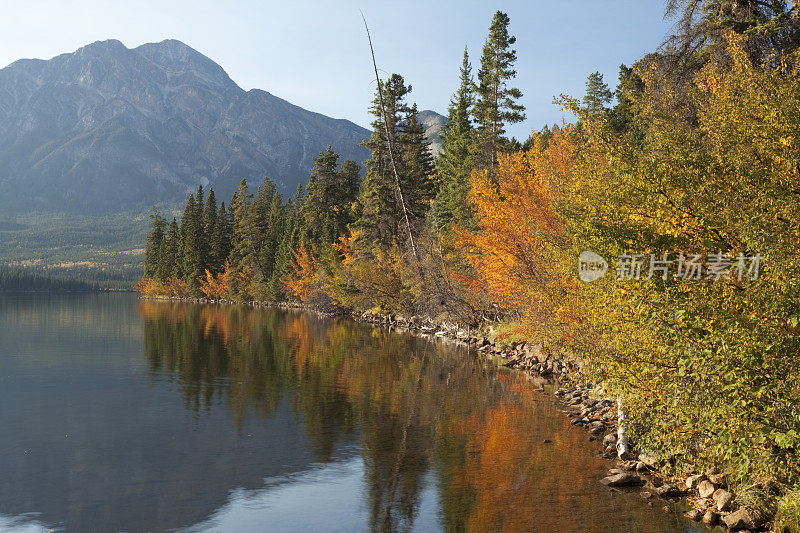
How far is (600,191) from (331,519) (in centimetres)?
926

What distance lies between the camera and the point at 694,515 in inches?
440

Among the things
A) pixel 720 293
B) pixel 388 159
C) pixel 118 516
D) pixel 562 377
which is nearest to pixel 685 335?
pixel 720 293

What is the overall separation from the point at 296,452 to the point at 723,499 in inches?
395

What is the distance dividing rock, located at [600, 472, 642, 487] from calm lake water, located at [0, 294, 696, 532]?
0.28 meters

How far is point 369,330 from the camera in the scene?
166ft

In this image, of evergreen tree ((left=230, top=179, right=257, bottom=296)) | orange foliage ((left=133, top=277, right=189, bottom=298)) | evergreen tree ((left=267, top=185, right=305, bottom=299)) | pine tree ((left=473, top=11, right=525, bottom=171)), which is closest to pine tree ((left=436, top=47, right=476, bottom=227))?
pine tree ((left=473, top=11, right=525, bottom=171))

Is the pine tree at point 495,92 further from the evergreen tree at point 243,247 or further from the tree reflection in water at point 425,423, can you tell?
the evergreen tree at point 243,247

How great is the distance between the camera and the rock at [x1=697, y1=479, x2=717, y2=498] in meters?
11.6

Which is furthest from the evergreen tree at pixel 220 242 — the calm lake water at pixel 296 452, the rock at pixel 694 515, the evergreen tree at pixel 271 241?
the rock at pixel 694 515

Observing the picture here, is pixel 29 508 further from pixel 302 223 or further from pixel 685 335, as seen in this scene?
pixel 302 223

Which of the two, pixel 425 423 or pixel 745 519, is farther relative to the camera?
pixel 425 423

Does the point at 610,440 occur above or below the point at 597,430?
above

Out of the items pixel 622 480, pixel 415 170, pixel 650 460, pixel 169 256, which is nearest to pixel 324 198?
pixel 415 170

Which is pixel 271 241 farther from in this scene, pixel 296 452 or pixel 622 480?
pixel 622 480
